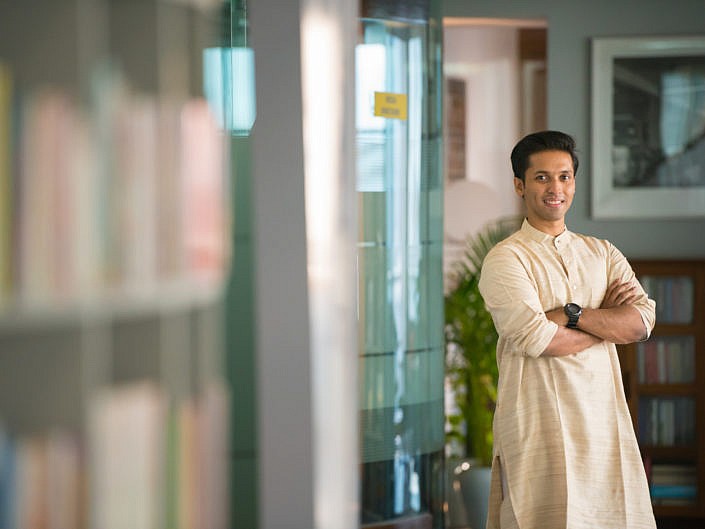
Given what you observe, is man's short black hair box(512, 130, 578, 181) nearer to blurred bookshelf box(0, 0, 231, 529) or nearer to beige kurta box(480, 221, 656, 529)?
beige kurta box(480, 221, 656, 529)

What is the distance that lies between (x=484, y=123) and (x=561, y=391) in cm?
269

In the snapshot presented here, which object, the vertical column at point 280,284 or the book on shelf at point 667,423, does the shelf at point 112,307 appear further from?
the book on shelf at point 667,423

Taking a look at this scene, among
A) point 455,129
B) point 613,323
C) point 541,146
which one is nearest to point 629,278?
point 613,323

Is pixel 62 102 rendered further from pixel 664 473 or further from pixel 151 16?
pixel 664 473

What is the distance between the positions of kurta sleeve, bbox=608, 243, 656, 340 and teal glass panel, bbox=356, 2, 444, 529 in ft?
2.77

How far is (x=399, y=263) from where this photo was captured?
323 cm

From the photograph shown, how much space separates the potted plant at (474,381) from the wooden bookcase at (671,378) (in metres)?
0.77

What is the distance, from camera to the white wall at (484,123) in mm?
4871

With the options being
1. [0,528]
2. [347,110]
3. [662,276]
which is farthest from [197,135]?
[662,276]

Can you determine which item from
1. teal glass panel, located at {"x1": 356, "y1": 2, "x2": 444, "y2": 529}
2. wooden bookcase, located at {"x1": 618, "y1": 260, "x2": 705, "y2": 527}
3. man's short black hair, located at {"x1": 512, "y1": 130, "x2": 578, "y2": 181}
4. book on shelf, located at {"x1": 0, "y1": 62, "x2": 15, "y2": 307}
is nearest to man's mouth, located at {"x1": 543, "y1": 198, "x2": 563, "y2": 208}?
man's short black hair, located at {"x1": 512, "y1": 130, "x2": 578, "y2": 181}

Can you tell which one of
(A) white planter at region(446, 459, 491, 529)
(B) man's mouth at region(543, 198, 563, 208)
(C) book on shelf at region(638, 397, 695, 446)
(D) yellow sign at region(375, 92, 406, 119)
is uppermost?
(D) yellow sign at region(375, 92, 406, 119)

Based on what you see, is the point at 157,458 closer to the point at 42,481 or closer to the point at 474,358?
the point at 42,481

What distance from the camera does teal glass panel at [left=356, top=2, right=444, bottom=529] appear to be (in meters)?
3.16

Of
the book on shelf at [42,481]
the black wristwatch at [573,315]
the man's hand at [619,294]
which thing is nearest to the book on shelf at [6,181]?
the book on shelf at [42,481]
